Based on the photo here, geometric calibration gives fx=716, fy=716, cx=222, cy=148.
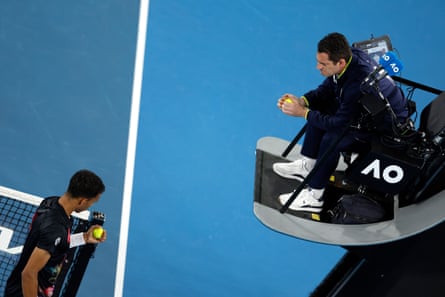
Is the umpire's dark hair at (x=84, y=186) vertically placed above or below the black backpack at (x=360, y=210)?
below

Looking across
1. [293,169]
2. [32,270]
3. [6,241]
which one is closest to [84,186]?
[32,270]

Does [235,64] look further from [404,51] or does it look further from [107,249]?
[107,249]

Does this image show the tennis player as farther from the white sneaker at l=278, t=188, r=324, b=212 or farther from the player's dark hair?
the player's dark hair

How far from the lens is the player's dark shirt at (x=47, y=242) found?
14.2 feet

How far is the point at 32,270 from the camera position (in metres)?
4.26

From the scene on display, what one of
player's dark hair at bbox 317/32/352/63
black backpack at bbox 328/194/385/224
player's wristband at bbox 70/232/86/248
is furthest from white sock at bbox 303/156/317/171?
player's wristband at bbox 70/232/86/248

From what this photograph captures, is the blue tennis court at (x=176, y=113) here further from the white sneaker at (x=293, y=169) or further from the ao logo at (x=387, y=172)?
the ao logo at (x=387, y=172)

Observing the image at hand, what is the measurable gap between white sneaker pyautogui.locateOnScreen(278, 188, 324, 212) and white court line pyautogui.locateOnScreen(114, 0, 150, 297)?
83.8 inches

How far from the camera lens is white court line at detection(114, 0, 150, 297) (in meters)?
6.66

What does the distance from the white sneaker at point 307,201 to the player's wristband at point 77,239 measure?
1442mm

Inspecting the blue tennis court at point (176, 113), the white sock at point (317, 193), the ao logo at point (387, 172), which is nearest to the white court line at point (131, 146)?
the blue tennis court at point (176, 113)

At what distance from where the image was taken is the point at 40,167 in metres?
7.23

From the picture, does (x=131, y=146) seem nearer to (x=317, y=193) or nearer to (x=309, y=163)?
(x=309, y=163)

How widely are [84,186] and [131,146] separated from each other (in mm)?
3102
